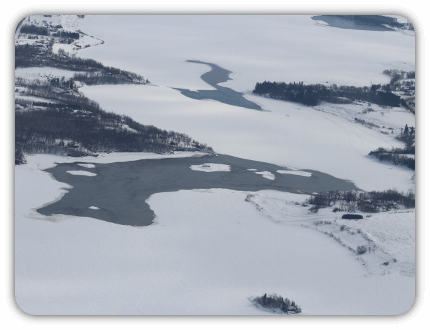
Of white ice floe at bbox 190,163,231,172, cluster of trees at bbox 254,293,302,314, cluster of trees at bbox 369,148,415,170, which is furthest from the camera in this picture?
cluster of trees at bbox 369,148,415,170

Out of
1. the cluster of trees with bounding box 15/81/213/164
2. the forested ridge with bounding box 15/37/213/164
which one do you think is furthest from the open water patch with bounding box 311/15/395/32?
the cluster of trees with bounding box 15/81/213/164

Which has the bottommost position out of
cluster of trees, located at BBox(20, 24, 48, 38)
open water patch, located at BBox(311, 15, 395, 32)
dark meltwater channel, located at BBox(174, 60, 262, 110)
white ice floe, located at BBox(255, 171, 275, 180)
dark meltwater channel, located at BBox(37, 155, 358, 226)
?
dark meltwater channel, located at BBox(37, 155, 358, 226)

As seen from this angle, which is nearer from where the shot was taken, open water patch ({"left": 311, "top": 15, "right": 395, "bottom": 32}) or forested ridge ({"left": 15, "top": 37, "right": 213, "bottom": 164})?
forested ridge ({"left": 15, "top": 37, "right": 213, "bottom": 164})

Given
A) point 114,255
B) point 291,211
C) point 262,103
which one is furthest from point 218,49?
point 114,255

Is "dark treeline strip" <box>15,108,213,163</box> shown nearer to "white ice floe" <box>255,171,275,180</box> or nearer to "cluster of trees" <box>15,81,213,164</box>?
"cluster of trees" <box>15,81,213,164</box>

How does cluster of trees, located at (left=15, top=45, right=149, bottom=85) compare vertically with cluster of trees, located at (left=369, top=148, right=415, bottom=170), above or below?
above

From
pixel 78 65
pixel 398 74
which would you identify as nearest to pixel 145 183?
pixel 78 65
